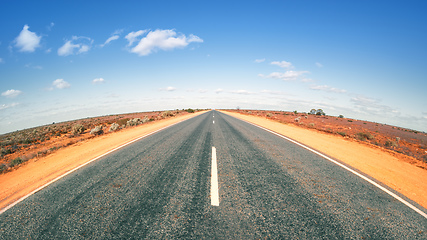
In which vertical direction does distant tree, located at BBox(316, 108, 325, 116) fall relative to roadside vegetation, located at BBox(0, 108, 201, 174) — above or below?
above

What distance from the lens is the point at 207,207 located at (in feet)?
8.22

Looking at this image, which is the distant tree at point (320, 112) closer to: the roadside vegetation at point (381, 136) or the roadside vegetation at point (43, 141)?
the roadside vegetation at point (381, 136)

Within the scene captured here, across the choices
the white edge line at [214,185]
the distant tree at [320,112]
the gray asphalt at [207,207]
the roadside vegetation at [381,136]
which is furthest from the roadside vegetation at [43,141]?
the distant tree at [320,112]

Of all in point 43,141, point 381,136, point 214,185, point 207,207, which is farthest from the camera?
point 381,136

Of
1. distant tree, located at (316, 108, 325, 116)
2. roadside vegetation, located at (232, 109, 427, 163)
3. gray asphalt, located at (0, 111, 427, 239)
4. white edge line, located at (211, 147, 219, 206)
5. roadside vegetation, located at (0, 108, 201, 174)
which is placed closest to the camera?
gray asphalt, located at (0, 111, 427, 239)

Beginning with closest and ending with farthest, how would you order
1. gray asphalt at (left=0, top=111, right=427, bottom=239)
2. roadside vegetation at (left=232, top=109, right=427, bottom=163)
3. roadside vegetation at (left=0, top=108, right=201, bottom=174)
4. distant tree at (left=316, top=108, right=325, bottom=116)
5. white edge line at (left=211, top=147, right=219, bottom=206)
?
gray asphalt at (left=0, top=111, right=427, bottom=239) → white edge line at (left=211, top=147, right=219, bottom=206) → roadside vegetation at (left=0, top=108, right=201, bottom=174) → roadside vegetation at (left=232, top=109, right=427, bottom=163) → distant tree at (left=316, top=108, right=325, bottom=116)

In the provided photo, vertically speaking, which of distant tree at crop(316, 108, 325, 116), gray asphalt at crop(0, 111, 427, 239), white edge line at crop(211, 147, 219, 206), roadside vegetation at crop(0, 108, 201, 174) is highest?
distant tree at crop(316, 108, 325, 116)

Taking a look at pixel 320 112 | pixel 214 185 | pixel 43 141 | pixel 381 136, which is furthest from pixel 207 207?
pixel 320 112

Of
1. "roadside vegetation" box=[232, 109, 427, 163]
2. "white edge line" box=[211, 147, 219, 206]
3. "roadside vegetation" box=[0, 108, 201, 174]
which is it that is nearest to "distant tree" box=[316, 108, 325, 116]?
"roadside vegetation" box=[232, 109, 427, 163]

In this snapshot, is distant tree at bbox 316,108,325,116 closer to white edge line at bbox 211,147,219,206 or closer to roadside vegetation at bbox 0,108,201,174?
roadside vegetation at bbox 0,108,201,174

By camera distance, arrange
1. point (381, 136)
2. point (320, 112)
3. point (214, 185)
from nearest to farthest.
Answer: point (214, 185) → point (381, 136) → point (320, 112)

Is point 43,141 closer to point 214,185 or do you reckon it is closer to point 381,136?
point 214,185

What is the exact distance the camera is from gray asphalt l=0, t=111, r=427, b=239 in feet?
6.78

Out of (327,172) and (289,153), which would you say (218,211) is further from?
(289,153)
